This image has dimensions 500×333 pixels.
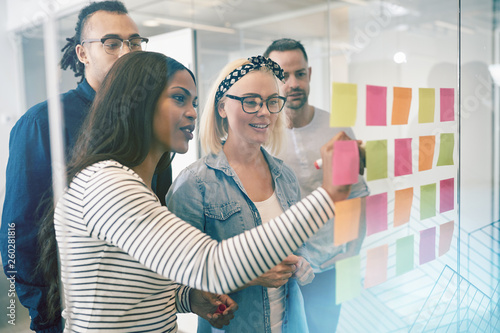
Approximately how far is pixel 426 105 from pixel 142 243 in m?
0.66

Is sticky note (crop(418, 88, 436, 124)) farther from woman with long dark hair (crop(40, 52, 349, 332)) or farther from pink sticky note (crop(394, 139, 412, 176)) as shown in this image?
woman with long dark hair (crop(40, 52, 349, 332))

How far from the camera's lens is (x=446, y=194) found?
3.14 ft

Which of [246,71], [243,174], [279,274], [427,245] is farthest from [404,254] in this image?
[246,71]

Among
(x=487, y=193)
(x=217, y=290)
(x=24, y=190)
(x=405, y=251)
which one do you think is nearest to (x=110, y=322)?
(x=217, y=290)

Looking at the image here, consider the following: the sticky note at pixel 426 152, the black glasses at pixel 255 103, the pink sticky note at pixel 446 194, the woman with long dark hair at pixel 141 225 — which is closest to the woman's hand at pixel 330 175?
the woman with long dark hair at pixel 141 225

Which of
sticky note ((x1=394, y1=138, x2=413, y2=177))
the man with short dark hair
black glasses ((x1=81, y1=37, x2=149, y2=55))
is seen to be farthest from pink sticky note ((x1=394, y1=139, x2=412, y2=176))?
black glasses ((x1=81, y1=37, x2=149, y2=55))

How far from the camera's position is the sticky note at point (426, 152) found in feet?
2.92

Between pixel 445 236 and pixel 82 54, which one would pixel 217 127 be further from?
pixel 445 236

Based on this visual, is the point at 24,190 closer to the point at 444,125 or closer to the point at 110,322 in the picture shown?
the point at 110,322

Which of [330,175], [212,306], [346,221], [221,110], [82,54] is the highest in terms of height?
[82,54]

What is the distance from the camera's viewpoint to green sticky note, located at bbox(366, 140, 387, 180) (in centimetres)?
80

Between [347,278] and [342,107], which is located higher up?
[342,107]

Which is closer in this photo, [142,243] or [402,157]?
[142,243]

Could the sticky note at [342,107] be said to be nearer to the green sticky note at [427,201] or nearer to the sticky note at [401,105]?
the sticky note at [401,105]
